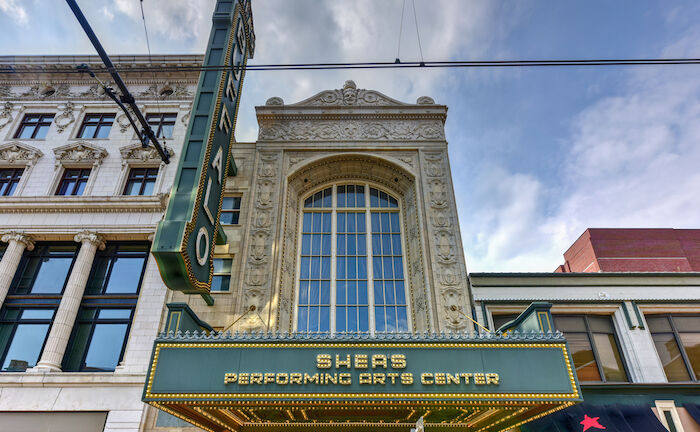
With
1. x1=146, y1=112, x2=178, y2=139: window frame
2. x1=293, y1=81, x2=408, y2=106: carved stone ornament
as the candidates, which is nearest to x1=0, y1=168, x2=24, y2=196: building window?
x1=146, y1=112, x2=178, y2=139: window frame

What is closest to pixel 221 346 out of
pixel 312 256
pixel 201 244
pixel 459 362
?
pixel 201 244

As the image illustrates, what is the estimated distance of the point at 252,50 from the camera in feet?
59.9

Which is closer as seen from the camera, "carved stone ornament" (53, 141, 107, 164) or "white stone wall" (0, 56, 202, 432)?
"white stone wall" (0, 56, 202, 432)

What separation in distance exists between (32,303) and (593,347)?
1985 cm

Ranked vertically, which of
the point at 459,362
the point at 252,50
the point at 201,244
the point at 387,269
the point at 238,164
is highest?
the point at 252,50

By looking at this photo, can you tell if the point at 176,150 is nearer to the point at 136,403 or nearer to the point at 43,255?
the point at 43,255

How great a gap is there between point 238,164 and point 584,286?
1433 cm

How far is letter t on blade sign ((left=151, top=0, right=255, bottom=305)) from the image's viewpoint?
1009 cm

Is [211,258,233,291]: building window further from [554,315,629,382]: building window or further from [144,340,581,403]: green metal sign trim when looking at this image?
[554,315,629,382]: building window

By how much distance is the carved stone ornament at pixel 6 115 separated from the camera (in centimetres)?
1875

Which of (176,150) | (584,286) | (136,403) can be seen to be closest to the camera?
(136,403)

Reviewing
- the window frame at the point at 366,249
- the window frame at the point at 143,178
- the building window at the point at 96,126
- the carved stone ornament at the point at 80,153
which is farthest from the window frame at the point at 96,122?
the window frame at the point at 366,249

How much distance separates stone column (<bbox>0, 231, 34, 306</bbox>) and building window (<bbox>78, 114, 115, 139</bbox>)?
216 inches

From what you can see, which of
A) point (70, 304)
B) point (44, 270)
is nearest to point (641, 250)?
point (70, 304)
